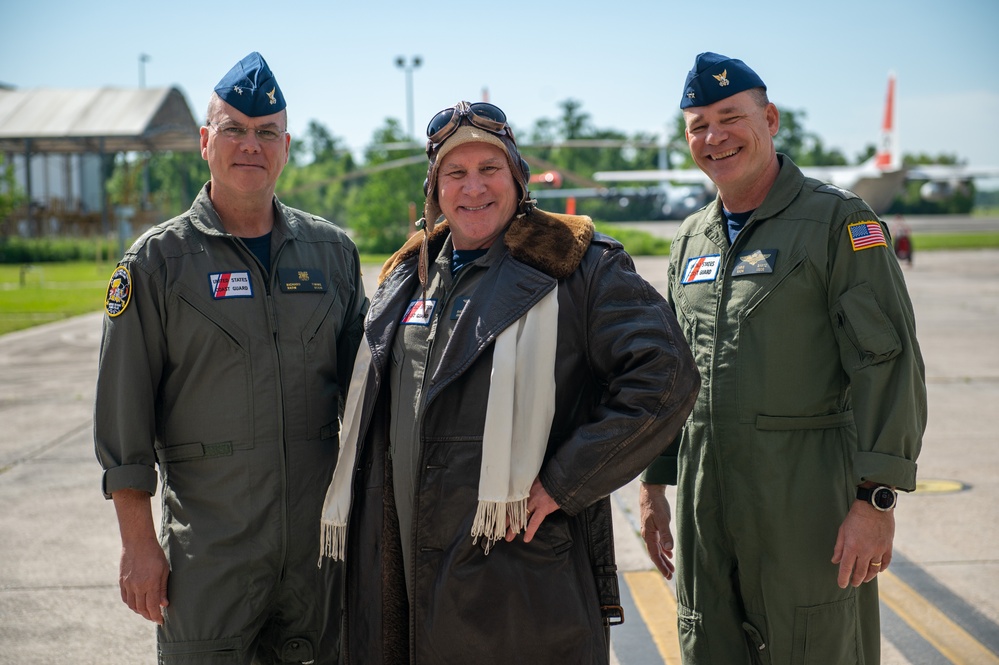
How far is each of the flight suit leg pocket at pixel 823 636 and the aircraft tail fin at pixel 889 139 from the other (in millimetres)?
53810

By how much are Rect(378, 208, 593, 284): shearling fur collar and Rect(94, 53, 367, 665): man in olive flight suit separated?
82 centimetres

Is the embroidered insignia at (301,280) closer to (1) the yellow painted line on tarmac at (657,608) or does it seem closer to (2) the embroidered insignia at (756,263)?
(2) the embroidered insignia at (756,263)

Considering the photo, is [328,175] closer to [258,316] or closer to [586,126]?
[586,126]

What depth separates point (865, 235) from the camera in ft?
8.66

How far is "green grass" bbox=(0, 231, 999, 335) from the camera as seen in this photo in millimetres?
18312

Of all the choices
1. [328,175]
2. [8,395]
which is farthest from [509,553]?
[328,175]

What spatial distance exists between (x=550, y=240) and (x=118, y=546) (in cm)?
409

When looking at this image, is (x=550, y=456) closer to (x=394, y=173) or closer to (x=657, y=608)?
(x=657, y=608)

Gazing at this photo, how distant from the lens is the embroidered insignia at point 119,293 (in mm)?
2695

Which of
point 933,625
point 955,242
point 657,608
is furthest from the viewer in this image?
point 955,242

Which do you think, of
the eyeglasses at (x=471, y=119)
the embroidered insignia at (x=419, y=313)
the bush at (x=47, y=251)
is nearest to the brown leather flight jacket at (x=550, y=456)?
the embroidered insignia at (x=419, y=313)

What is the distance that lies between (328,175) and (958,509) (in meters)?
70.1

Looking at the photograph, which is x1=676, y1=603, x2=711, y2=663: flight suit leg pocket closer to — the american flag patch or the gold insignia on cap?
the gold insignia on cap

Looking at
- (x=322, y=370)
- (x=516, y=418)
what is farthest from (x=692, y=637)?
(x=322, y=370)
